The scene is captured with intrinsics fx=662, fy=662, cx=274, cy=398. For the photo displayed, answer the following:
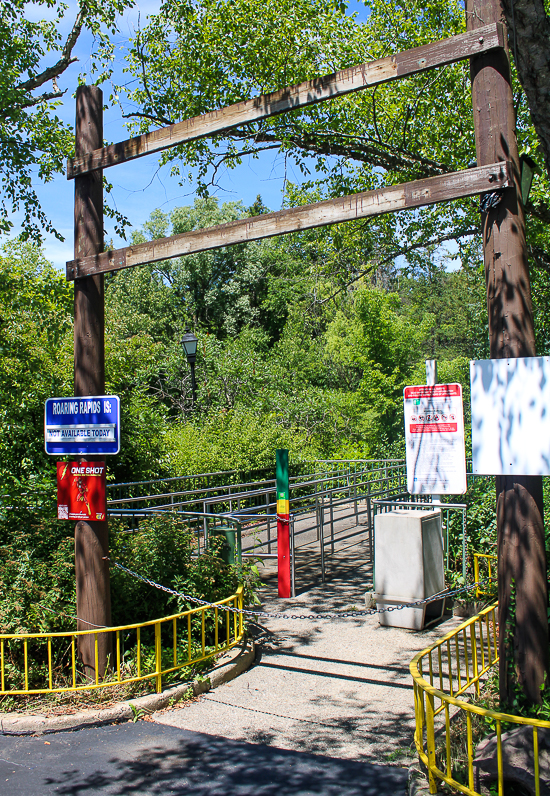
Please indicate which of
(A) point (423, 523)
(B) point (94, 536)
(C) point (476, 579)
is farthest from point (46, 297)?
(C) point (476, 579)

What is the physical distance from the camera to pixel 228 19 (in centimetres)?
1211

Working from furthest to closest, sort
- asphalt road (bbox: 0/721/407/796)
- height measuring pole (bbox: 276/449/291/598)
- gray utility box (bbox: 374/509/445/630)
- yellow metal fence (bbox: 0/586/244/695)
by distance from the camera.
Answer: height measuring pole (bbox: 276/449/291/598)
gray utility box (bbox: 374/509/445/630)
yellow metal fence (bbox: 0/586/244/695)
asphalt road (bbox: 0/721/407/796)

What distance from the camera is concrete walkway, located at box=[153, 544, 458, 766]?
15.4 feet

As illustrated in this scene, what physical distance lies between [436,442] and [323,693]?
234 cm

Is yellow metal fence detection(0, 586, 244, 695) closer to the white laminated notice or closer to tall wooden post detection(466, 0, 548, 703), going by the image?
tall wooden post detection(466, 0, 548, 703)

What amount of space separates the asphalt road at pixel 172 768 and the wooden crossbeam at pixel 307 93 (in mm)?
4567

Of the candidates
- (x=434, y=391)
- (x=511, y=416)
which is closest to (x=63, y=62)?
(x=434, y=391)

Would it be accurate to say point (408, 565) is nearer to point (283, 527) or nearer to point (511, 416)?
point (283, 527)

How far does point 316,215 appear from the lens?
4953mm

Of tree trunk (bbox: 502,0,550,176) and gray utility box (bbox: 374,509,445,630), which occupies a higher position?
tree trunk (bbox: 502,0,550,176)

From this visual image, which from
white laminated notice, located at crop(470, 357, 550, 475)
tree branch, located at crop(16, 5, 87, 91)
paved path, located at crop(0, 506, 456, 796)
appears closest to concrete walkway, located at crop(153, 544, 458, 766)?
paved path, located at crop(0, 506, 456, 796)

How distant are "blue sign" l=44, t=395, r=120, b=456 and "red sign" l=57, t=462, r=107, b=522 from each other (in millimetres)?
140

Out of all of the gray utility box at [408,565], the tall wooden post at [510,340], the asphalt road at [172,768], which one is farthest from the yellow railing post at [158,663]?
the gray utility box at [408,565]

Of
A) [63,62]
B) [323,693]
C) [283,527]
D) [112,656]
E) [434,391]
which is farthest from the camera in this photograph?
[63,62]
